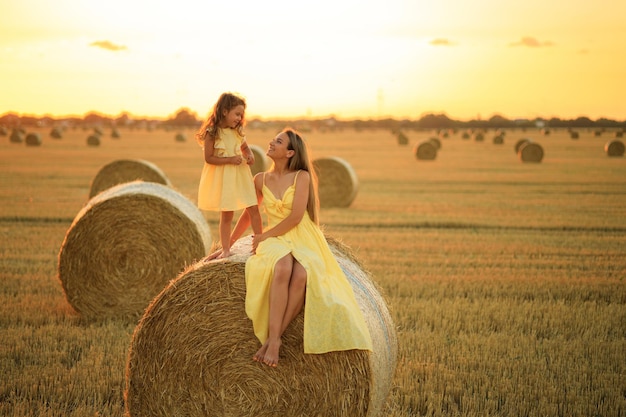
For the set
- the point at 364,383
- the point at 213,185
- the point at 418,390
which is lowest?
the point at 418,390

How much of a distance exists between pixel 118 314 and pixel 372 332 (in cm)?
488

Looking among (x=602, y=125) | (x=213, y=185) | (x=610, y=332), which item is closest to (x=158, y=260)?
(x=213, y=185)

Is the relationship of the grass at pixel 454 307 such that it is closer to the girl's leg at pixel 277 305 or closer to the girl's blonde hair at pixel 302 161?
the girl's leg at pixel 277 305

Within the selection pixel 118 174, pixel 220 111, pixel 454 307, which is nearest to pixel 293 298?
pixel 220 111

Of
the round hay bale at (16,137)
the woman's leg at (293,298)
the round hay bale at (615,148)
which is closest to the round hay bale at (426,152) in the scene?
the round hay bale at (615,148)

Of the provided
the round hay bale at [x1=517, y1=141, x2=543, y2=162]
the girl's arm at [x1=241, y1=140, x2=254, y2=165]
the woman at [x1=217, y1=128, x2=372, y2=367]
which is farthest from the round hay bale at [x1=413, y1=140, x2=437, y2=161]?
the woman at [x1=217, y1=128, x2=372, y2=367]

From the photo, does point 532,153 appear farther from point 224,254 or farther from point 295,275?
point 295,275

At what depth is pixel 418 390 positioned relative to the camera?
7270 millimetres

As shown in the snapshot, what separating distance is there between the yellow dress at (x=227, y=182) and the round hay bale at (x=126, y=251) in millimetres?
3128

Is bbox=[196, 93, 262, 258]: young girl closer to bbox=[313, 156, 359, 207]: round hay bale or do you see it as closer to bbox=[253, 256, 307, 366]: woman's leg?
bbox=[253, 256, 307, 366]: woman's leg

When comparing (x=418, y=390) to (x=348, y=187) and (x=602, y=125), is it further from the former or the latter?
(x=602, y=125)

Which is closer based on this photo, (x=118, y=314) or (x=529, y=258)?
(x=118, y=314)

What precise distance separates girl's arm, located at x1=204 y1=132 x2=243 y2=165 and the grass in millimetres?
2319

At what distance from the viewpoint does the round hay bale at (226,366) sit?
5.73 metres
